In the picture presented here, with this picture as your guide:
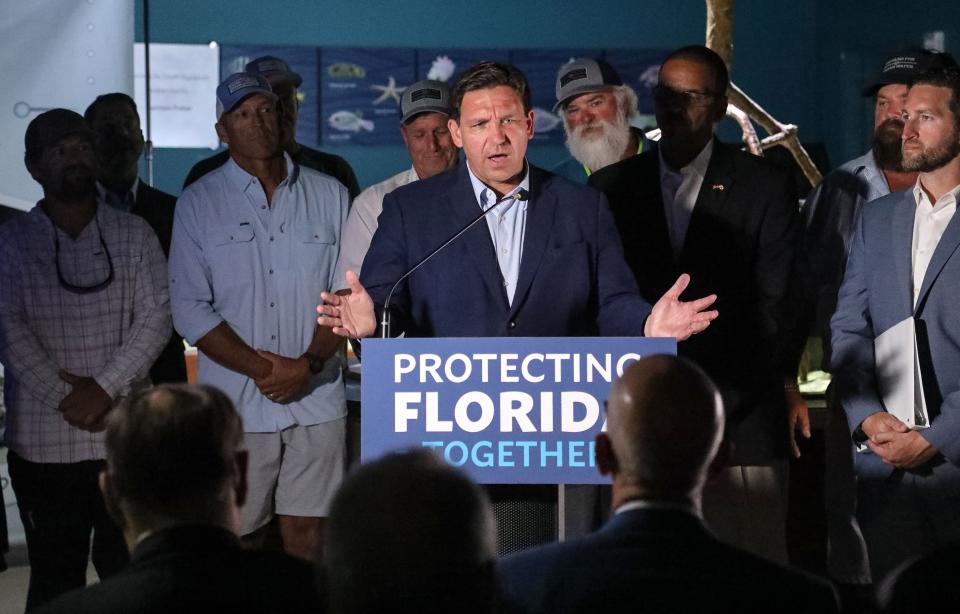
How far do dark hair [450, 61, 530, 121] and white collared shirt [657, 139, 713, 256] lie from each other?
0.56 metres

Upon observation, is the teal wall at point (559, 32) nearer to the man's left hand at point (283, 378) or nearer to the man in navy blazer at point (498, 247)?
the man's left hand at point (283, 378)

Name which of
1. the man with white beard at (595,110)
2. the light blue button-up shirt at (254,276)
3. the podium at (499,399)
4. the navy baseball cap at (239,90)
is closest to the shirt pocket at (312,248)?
the light blue button-up shirt at (254,276)

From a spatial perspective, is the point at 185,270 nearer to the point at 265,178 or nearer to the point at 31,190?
the point at 265,178

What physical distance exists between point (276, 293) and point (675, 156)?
3.89ft

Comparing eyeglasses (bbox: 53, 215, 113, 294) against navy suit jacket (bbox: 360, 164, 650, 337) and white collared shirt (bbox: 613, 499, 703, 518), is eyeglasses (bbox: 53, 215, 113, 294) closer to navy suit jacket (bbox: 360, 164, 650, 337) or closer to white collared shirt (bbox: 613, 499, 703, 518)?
navy suit jacket (bbox: 360, 164, 650, 337)

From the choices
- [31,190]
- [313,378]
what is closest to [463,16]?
[31,190]

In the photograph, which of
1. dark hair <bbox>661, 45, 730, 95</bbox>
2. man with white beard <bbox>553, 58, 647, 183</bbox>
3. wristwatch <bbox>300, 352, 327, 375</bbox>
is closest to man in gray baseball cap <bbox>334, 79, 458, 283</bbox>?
man with white beard <bbox>553, 58, 647, 183</bbox>

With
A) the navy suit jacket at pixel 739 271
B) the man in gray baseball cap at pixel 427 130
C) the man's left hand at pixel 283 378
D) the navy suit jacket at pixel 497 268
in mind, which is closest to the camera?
the navy suit jacket at pixel 497 268

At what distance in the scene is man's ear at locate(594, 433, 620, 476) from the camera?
1.75 meters

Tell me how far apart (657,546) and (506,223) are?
1.57m

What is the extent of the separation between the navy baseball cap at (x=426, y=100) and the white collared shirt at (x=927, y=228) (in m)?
1.50

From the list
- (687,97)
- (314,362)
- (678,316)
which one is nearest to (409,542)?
(678,316)

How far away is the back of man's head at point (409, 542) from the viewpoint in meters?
1.28

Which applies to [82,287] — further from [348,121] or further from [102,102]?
[348,121]
